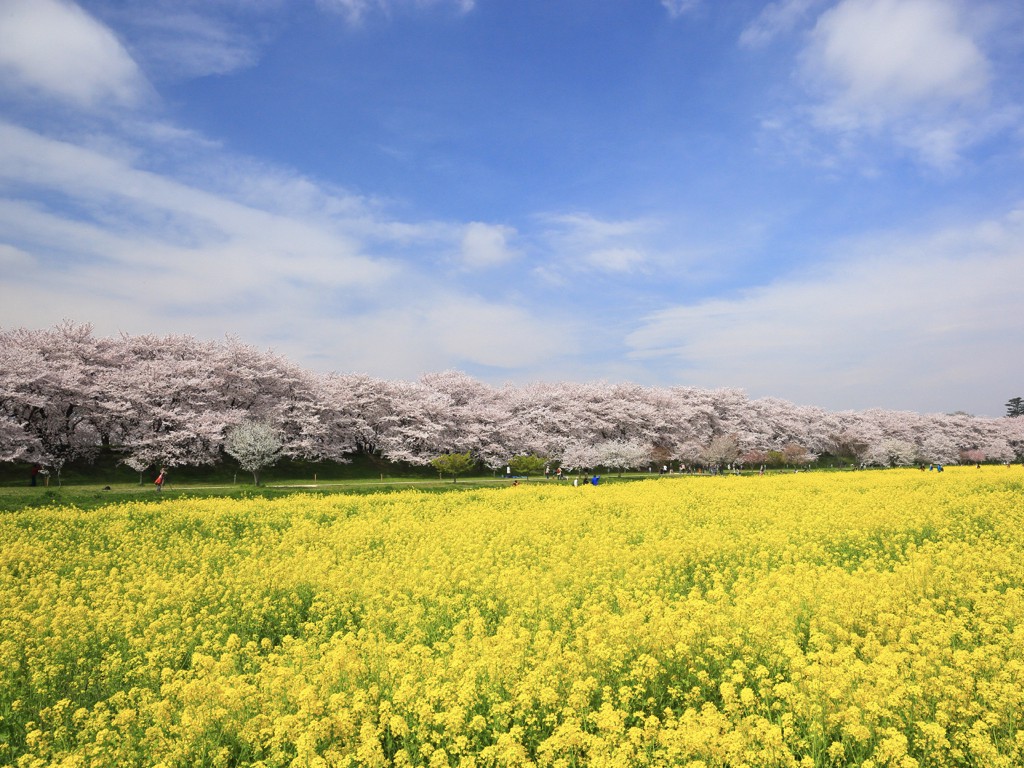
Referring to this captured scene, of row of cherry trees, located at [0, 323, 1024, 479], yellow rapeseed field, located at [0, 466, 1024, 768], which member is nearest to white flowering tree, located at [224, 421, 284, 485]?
row of cherry trees, located at [0, 323, 1024, 479]

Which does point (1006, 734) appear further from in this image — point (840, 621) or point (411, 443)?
point (411, 443)

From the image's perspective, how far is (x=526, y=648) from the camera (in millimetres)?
7801

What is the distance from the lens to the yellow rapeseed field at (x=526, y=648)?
5891 millimetres

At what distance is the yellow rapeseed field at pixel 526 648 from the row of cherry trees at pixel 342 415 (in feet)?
112

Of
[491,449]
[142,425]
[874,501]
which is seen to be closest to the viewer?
[874,501]

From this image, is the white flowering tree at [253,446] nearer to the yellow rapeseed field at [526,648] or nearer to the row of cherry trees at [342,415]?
the row of cherry trees at [342,415]

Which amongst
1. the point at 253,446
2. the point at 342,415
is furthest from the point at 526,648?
the point at 342,415

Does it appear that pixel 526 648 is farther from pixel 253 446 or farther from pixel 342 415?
pixel 342 415

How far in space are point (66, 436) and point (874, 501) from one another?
174ft

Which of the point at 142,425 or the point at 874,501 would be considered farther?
the point at 142,425

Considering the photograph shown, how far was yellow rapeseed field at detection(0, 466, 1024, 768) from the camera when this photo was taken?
5891 millimetres

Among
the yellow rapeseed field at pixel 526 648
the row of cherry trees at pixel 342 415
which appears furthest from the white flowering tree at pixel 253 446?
the yellow rapeseed field at pixel 526 648

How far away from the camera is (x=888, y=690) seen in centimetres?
625

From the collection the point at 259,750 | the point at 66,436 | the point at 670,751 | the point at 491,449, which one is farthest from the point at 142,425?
the point at 670,751
